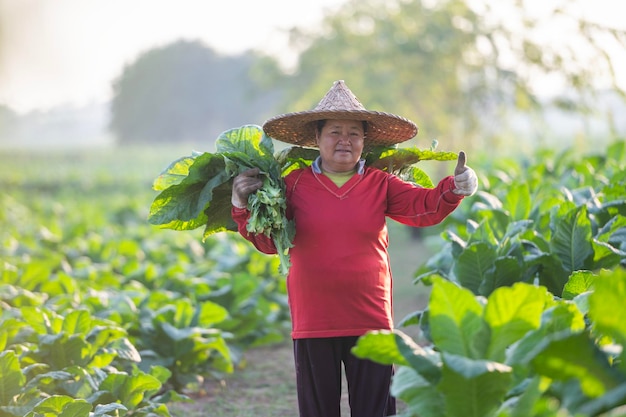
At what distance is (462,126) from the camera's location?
2292 centimetres

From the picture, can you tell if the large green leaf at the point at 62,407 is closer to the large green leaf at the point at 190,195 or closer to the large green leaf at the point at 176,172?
the large green leaf at the point at 190,195

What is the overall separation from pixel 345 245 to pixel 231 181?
64cm

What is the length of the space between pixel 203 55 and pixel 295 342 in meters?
128

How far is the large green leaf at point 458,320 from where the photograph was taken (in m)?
2.91

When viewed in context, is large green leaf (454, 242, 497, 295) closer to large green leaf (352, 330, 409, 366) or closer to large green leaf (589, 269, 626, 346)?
large green leaf (352, 330, 409, 366)

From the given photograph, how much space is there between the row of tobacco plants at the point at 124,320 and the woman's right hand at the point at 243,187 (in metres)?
1.08

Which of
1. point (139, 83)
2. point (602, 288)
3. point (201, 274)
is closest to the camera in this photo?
point (602, 288)

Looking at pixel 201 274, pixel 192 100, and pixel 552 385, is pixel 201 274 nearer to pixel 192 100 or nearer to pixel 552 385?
pixel 552 385

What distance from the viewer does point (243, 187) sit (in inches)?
156

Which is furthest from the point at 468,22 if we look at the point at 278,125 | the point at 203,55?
the point at 203,55

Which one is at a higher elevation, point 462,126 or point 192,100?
point 192,100

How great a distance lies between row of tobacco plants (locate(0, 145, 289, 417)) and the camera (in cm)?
471

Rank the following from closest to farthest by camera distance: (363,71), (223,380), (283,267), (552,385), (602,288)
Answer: (602,288) < (552,385) < (283,267) < (223,380) < (363,71)

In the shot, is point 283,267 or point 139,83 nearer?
point 283,267
